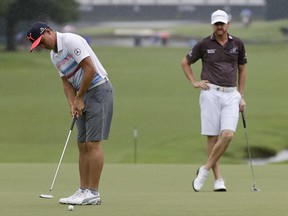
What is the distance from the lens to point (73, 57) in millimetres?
10297

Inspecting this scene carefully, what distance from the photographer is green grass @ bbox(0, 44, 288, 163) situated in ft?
78.9

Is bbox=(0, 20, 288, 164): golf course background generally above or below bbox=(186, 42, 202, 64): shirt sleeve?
below

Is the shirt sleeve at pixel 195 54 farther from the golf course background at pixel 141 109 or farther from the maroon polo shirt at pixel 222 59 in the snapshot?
the golf course background at pixel 141 109

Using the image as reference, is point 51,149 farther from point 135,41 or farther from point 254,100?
point 135,41

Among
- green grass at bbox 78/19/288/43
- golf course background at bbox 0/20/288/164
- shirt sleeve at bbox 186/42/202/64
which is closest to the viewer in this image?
shirt sleeve at bbox 186/42/202/64

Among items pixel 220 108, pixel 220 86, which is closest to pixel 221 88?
pixel 220 86

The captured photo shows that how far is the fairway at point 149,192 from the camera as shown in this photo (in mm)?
9578

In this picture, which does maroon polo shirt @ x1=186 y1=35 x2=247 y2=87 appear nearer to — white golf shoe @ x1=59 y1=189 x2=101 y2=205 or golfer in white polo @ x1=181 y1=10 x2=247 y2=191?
golfer in white polo @ x1=181 y1=10 x2=247 y2=191

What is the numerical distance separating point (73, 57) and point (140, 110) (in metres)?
20.4

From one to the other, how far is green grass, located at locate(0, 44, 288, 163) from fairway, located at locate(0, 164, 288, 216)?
6.76m

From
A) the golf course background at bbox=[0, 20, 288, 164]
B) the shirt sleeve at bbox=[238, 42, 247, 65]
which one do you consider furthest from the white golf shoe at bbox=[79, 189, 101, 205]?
the golf course background at bbox=[0, 20, 288, 164]

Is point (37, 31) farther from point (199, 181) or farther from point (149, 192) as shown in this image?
point (199, 181)

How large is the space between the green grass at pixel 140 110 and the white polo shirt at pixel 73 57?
37.9 feet

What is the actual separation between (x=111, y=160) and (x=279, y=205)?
12.5 metres
